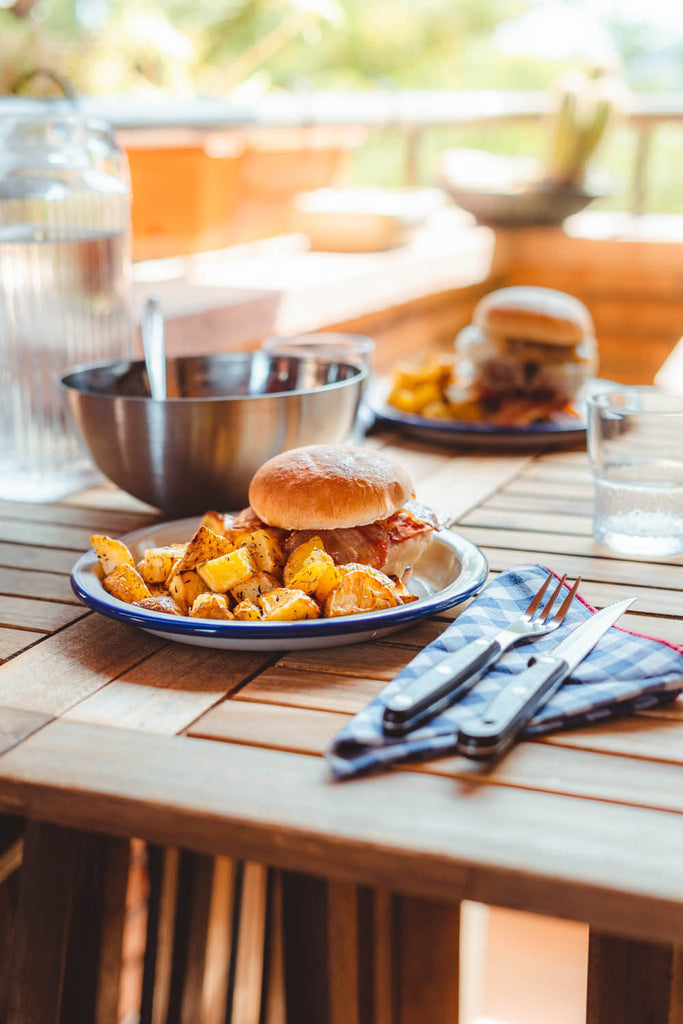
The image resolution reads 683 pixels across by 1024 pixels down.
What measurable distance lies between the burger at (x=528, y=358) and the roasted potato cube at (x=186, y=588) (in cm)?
87

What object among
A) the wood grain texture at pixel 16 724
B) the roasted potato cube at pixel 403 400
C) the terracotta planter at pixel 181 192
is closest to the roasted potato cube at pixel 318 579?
the wood grain texture at pixel 16 724

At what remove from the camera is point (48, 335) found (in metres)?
1.44

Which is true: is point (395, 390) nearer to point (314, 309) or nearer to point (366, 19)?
point (314, 309)

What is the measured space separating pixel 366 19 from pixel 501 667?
39.9 ft

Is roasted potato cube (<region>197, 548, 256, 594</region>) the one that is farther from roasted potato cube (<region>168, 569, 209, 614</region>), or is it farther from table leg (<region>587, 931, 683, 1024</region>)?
table leg (<region>587, 931, 683, 1024</region>)

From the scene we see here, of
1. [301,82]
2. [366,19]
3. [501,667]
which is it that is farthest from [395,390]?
[366,19]

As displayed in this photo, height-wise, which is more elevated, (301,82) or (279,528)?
(301,82)

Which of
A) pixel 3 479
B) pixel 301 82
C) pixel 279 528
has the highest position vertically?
pixel 301 82

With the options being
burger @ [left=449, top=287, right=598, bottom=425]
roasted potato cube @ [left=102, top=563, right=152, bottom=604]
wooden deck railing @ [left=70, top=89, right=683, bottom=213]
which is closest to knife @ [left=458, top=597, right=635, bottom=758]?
roasted potato cube @ [left=102, top=563, right=152, bottom=604]

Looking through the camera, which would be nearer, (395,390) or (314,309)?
(395,390)

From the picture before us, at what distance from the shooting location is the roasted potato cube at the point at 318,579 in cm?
88

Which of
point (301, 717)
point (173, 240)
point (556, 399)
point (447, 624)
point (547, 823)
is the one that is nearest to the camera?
point (547, 823)

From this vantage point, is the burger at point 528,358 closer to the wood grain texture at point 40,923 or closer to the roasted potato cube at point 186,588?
the roasted potato cube at point 186,588

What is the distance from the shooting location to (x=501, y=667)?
809mm
